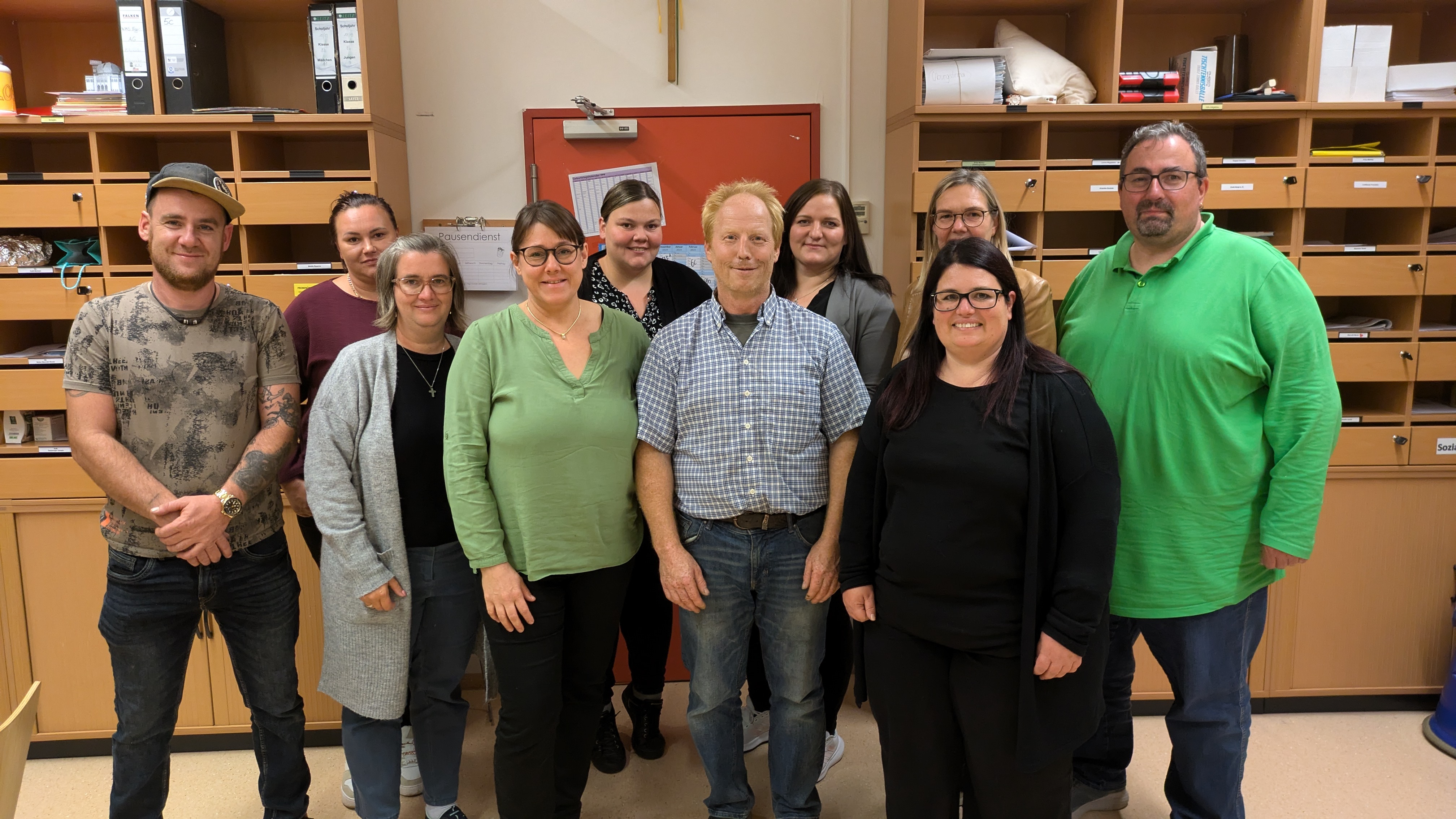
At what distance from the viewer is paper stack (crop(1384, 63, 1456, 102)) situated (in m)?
2.64

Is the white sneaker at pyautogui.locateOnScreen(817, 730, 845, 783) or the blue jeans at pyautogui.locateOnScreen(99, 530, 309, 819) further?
the white sneaker at pyautogui.locateOnScreen(817, 730, 845, 783)

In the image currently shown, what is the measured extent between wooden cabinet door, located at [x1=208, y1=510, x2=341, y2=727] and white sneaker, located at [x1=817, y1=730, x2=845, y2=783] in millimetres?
1657

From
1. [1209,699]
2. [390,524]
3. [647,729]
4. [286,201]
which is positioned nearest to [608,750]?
[647,729]

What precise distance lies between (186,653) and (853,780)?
1889 millimetres

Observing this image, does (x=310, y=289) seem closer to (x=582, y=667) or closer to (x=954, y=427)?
(x=582, y=667)

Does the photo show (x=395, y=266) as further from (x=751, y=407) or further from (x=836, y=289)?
(x=836, y=289)

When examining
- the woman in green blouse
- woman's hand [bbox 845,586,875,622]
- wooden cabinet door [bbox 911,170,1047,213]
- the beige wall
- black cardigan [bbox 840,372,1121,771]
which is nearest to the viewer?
black cardigan [bbox 840,372,1121,771]

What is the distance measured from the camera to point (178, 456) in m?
1.95

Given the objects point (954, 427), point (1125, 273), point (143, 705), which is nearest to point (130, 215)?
point (143, 705)

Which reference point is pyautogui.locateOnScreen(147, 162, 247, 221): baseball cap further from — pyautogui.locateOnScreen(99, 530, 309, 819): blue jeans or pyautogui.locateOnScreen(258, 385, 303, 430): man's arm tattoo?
pyautogui.locateOnScreen(99, 530, 309, 819): blue jeans

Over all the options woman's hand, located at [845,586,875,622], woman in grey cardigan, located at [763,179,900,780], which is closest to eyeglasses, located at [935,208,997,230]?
woman in grey cardigan, located at [763,179,900,780]

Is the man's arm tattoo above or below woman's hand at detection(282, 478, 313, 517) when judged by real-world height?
above

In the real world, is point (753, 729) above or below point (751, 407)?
below

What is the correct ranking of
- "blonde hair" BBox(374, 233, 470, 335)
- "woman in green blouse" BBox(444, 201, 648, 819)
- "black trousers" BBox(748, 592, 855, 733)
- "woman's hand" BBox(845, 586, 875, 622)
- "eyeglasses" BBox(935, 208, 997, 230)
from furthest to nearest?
"black trousers" BBox(748, 592, 855, 733) < "eyeglasses" BBox(935, 208, 997, 230) < "blonde hair" BBox(374, 233, 470, 335) < "woman in green blouse" BBox(444, 201, 648, 819) < "woman's hand" BBox(845, 586, 875, 622)
